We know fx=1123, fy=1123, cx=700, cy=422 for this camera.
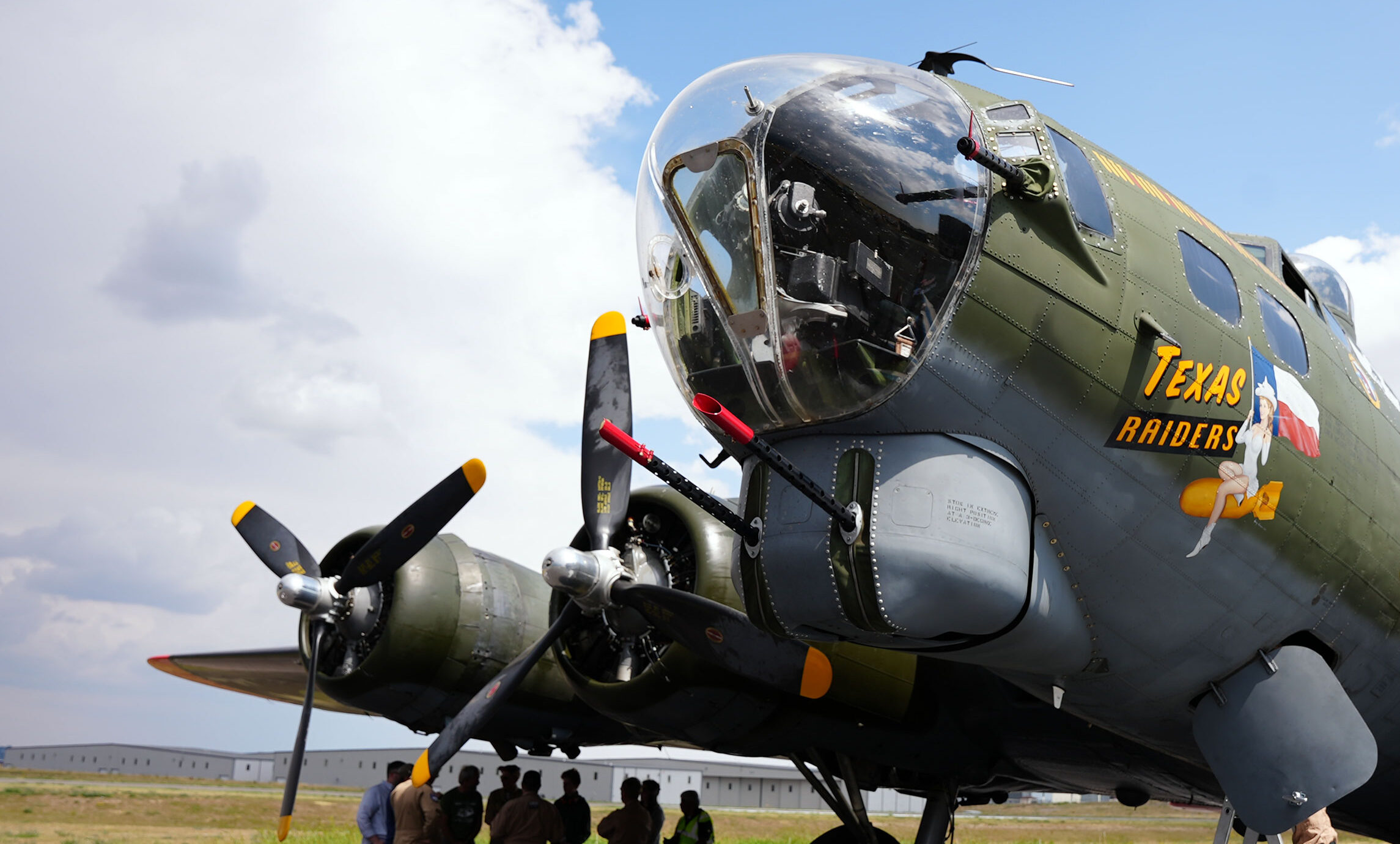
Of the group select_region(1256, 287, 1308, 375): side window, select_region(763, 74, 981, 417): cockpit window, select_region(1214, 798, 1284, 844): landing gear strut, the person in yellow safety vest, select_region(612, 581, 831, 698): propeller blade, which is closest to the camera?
select_region(763, 74, 981, 417): cockpit window

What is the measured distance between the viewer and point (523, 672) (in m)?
9.91

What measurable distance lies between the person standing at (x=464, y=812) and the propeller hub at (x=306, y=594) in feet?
8.60

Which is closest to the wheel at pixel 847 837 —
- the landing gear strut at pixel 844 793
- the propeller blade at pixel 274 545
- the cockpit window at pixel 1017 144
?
the landing gear strut at pixel 844 793

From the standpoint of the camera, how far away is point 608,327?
9.98 meters

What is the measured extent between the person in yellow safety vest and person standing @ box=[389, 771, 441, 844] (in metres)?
2.67

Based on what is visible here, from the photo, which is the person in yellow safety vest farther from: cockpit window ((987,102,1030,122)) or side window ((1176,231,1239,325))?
cockpit window ((987,102,1030,122))

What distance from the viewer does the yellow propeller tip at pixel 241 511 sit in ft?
41.8

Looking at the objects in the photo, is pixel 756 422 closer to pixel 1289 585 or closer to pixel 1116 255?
pixel 1116 255

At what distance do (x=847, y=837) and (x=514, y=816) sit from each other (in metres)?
3.69

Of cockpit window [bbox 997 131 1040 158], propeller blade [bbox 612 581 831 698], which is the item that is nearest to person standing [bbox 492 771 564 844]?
propeller blade [bbox 612 581 831 698]

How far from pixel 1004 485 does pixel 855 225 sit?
1.39 metres

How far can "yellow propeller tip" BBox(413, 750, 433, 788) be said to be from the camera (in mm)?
9758

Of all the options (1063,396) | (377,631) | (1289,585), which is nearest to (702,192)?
(1063,396)

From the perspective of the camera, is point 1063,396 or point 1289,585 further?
point 1289,585
